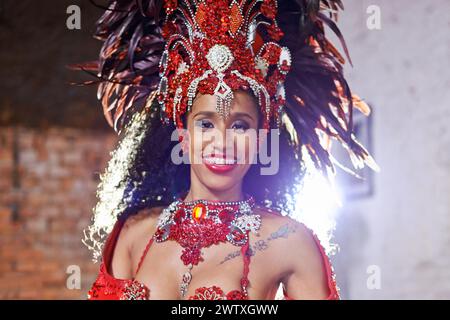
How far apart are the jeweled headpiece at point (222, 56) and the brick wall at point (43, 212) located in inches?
53.7

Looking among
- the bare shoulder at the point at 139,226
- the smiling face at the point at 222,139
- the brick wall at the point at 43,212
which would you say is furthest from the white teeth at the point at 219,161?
the brick wall at the point at 43,212

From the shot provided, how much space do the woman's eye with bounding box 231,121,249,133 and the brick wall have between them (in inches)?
56.2

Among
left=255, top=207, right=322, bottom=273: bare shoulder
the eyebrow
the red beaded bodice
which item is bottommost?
the red beaded bodice

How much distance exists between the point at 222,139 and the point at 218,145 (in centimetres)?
2

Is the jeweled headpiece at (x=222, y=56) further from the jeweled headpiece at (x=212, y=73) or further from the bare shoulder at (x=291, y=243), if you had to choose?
the bare shoulder at (x=291, y=243)

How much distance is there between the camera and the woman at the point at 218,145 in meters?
1.49

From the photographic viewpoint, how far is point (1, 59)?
2.78 metres

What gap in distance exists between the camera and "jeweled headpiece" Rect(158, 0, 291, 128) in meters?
1.49

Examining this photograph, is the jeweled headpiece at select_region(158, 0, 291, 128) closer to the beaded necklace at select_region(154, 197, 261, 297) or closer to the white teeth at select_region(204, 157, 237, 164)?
the white teeth at select_region(204, 157, 237, 164)

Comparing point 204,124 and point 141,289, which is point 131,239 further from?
point 204,124

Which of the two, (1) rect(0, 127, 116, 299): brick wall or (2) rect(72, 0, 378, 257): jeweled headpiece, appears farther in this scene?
(1) rect(0, 127, 116, 299): brick wall

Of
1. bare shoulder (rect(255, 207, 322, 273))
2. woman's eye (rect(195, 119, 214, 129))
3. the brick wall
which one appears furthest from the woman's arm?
the brick wall

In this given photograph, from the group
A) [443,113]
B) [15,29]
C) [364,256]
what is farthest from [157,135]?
[15,29]

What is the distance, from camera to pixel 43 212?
2.77 meters
